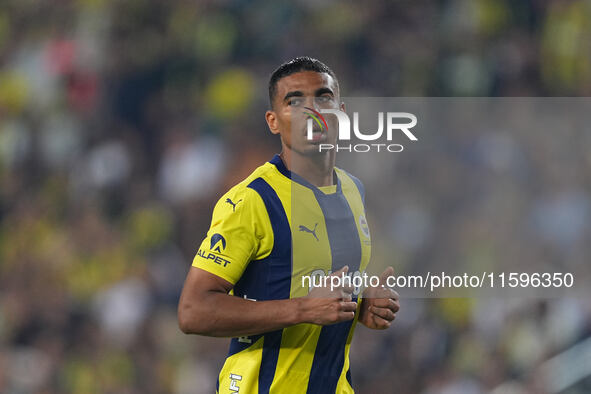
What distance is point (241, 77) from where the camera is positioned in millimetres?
6594

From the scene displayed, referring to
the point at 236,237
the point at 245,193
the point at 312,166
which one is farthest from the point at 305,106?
the point at 236,237

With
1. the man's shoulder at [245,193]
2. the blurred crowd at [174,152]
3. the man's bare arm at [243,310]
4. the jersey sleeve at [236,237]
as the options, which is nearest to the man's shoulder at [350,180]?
the man's shoulder at [245,193]

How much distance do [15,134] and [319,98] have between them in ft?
15.9

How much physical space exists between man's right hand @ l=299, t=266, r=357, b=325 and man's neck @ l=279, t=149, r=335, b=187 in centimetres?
49

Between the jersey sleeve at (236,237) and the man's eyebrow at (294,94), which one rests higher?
the man's eyebrow at (294,94)

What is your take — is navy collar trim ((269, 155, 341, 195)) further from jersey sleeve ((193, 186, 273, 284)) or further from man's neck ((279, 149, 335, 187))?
jersey sleeve ((193, 186, 273, 284))

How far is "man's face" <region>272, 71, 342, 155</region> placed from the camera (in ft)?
8.87

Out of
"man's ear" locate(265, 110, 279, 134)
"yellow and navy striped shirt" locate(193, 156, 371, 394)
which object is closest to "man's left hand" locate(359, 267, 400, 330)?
"yellow and navy striped shirt" locate(193, 156, 371, 394)

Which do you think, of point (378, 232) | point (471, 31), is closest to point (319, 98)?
point (378, 232)

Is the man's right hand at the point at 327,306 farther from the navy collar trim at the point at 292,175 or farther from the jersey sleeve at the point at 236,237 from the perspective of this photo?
the navy collar trim at the point at 292,175

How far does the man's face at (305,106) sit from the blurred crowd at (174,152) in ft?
7.16

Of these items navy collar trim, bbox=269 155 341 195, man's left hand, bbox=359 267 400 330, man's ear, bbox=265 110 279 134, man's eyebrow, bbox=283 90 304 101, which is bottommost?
man's left hand, bbox=359 267 400 330

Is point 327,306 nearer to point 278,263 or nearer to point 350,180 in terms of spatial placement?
point 278,263

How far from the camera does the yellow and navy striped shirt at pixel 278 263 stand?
2.51 metres
